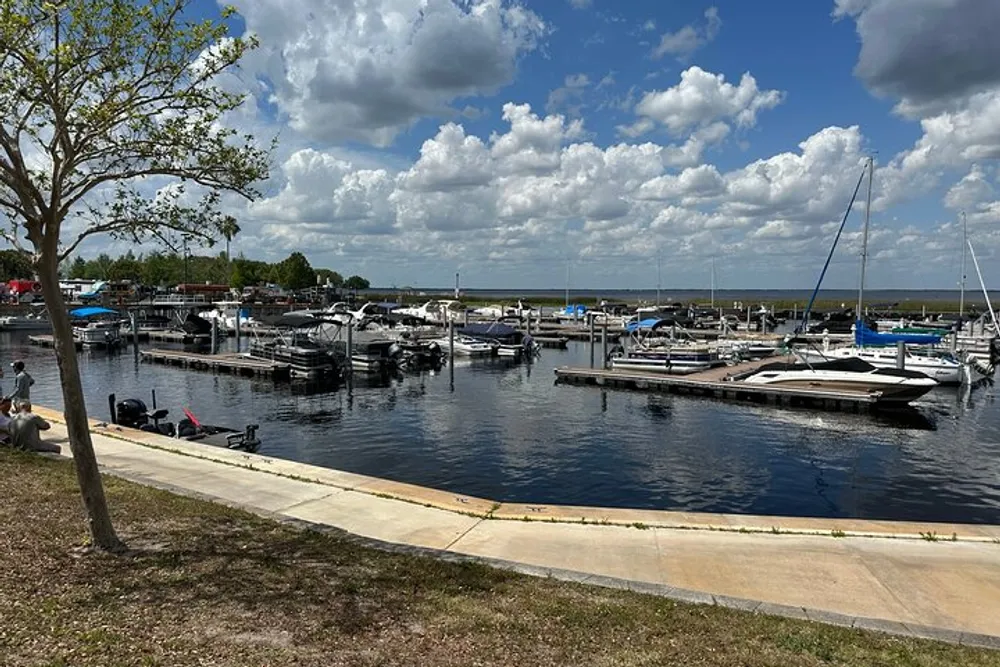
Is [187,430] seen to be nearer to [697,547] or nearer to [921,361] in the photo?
[697,547]

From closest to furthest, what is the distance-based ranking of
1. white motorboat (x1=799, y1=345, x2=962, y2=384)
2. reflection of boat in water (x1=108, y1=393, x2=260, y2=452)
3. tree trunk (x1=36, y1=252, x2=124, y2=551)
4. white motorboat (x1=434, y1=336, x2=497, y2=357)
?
tree trunk (x1=36, y1=252, x2=124, y2=551), reflection of boat in water (x1=108, y1=393, x2=260, y2=452), white motorboat (x1=799, y1=345, x2=962, y2=384), white motorboat (x1=434, y1=336, x2=497, y2=357)

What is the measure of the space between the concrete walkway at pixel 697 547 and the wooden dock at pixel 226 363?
28720 millimetres

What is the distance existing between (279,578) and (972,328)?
Result: 73802mm

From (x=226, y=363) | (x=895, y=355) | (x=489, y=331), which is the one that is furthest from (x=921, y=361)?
(x=226, y=363)

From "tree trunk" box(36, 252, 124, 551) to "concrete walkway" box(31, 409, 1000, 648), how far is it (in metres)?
3.03

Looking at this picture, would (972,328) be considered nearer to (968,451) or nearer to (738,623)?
(968,451)

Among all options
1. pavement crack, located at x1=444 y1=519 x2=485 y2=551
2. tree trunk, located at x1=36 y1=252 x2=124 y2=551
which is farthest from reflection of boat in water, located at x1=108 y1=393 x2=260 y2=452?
tree trunk, located at x1=36 y1=252 x2=124 y2=551

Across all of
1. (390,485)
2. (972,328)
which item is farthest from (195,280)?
(390,485)

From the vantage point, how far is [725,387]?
1428 inches

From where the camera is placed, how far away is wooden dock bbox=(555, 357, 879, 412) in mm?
32375

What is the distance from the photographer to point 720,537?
10758mm

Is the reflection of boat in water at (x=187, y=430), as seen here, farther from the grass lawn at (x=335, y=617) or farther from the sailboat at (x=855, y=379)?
the sailboat at (x=855, y=379)

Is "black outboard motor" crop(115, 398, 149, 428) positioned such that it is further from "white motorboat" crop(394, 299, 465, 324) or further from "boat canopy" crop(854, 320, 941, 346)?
"white motorboat" crop(394, 299, 465, 324)

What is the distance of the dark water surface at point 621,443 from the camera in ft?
60.3
